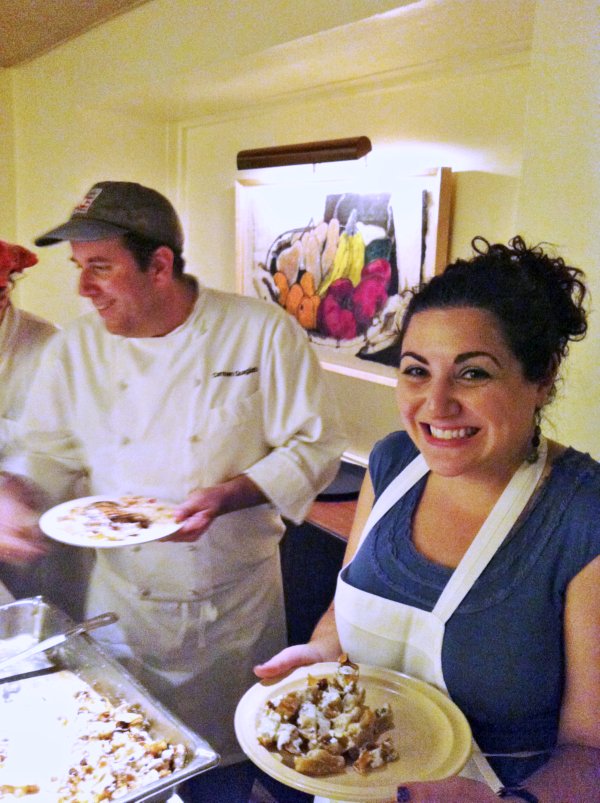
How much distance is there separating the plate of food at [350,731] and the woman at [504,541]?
0.10 ft

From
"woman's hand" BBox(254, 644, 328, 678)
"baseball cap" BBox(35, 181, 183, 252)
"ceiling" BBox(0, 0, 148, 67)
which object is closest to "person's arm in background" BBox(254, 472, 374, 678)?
"woman's hand" BBox(254, 644, 328, 678)

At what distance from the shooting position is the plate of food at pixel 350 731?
553 millimetres

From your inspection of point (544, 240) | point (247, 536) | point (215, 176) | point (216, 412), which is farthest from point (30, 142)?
point (544, 240)

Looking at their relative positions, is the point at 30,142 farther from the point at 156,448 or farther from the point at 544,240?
the point at 544,240

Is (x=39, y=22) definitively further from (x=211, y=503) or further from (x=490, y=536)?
(x=490, y=536)

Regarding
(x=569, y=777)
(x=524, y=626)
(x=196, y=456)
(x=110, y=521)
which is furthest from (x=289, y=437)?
(x=569, y=777)

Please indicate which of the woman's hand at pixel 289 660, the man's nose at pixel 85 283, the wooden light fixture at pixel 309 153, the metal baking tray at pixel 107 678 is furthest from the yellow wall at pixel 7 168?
the woman's hand at pixel 289 660

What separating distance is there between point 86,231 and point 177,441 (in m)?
0.23

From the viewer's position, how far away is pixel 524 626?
646 millimetres

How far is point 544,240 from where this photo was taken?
871 mm

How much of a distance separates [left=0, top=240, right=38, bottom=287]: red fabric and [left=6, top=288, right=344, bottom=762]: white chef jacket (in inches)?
3.2

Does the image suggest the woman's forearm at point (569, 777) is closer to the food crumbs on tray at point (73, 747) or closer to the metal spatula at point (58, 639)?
the food crumbs on tray at point (73, 747)

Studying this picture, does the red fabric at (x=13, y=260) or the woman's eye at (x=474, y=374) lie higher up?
the red fabric at (x=13, y=260)

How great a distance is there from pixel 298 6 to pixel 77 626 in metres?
0.84
